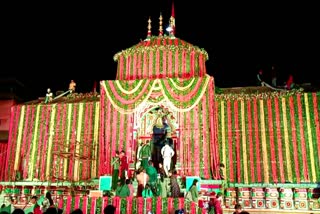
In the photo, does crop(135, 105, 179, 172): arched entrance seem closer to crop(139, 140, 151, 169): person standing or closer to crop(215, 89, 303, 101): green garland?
crop(139, 140, 151, 169): person standing

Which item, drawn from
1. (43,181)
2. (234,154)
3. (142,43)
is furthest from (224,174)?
(43,181)

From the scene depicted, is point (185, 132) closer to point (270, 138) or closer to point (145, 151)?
point (145, 151)

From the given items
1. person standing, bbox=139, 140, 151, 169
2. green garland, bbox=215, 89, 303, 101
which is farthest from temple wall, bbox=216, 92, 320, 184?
person standing, bbox=139, 140, 151, 169

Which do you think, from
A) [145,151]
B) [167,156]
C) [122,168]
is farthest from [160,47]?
[122,168]

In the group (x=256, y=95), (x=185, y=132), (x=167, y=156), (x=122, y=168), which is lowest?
(x=122, y=168)

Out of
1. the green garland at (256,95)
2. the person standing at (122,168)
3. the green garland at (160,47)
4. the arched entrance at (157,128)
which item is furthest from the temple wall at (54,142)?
the green garland at (256,95)

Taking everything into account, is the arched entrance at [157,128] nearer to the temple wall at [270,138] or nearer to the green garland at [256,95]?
the temple wall at [270,138]

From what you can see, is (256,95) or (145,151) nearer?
(145,151)

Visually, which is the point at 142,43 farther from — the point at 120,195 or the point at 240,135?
the point at 120,195

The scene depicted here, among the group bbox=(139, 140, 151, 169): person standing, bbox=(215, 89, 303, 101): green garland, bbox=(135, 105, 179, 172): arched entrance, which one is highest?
bbox=(215, 89, 303, 101): green garland

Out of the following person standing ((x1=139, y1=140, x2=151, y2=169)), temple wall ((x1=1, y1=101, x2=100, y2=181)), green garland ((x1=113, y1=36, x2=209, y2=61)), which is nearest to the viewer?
person standing ((x1=139, y1=140, x2=151, y2=169))

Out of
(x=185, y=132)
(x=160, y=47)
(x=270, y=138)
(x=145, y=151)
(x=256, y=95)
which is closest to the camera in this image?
(x=185, y=132)

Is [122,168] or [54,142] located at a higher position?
[54,142]

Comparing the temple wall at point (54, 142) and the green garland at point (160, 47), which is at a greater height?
the green garland at point (160, 47)
